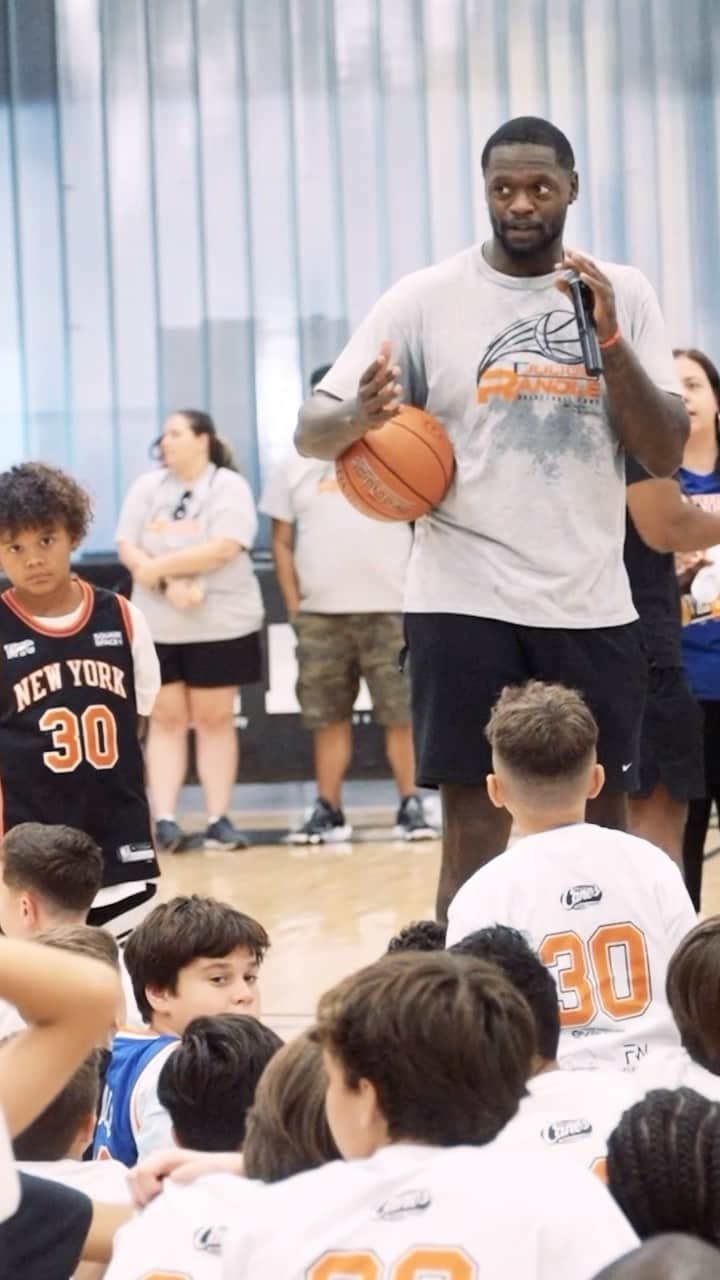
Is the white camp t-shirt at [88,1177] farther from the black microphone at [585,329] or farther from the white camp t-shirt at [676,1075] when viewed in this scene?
the black microphone at [585,329]

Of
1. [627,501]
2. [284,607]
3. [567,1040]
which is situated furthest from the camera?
[284,607]

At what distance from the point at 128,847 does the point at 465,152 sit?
6.03 metres

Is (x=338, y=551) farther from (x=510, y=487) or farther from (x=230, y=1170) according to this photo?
(x=230, y=1170)

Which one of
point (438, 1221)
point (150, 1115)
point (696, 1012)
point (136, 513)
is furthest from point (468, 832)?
point (136, 513)

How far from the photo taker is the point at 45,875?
3670 millimetres

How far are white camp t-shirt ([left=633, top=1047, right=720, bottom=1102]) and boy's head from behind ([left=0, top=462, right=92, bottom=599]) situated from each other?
6.07ft

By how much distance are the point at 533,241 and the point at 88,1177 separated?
6.16ft

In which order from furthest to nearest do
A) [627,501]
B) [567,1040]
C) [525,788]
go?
1. [627,501]
2. [525,788]
3. [567,1040]

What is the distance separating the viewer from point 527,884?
3.03m

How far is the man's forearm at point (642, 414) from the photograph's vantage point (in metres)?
3.52

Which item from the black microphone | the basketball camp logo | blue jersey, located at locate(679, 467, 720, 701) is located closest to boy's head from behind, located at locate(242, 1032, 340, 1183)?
the black microphone

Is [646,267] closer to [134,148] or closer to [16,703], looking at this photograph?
[134,148]

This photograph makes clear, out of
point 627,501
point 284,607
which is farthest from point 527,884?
point 284,607

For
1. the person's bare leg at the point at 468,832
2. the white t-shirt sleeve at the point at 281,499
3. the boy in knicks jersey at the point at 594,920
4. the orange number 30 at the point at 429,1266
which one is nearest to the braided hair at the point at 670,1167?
A: the orange number 30 at the point at 429,1266
